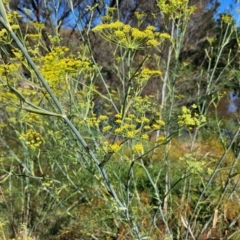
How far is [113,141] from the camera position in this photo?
3.08m

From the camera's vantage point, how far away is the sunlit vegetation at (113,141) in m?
2.94

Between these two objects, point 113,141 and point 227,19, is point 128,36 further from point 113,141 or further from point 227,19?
point 227,19

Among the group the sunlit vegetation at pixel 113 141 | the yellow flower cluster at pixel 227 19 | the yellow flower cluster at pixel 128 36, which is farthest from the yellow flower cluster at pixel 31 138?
the yellow flower cluster at pixel 227 19

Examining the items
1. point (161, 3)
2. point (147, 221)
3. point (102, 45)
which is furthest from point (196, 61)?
point (161, 3)

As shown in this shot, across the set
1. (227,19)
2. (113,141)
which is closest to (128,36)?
(113,141)

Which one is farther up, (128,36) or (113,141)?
(128,36)

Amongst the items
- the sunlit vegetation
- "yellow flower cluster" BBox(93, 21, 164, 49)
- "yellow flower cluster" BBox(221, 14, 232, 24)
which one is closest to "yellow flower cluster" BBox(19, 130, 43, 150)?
the sunlit vegetation

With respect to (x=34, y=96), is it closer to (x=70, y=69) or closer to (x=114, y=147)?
(x=70, y=69)

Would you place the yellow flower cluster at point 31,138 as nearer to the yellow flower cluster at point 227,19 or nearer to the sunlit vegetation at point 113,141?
the sunlit vegetation at point 113,141

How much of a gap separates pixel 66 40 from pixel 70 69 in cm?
967

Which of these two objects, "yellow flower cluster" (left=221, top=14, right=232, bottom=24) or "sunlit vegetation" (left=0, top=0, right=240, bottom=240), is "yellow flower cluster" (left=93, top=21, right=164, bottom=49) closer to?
"sunlit vegetation" (left=0, top=0, right=240, bottom=240)

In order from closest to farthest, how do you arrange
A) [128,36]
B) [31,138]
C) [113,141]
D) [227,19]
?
1. [128,36]
2. [113,141]
3. [227,19]
4. [31,138]

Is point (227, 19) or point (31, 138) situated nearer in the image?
point (227, 19)

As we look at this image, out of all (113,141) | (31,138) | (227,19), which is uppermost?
(227,19)
